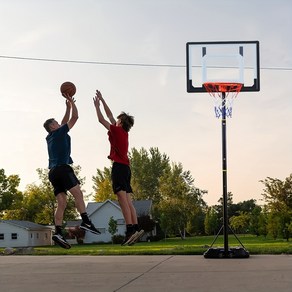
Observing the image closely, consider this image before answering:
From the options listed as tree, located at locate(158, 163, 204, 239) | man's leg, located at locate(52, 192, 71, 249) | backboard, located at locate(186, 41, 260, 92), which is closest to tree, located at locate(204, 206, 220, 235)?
tree, located at locate(158, 163, 204, 239)

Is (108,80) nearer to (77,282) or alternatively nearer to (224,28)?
(77,282)

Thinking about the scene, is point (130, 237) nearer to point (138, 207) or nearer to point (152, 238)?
point (152, 238)

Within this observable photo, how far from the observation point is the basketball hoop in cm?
1634

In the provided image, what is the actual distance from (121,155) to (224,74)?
8257 millimetres

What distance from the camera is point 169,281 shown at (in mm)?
10008

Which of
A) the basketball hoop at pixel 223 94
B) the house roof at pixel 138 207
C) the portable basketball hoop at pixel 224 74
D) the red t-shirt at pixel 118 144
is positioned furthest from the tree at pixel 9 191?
the red t-shirt at pixel 118 144

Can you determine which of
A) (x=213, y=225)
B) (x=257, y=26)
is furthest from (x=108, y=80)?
(x=213, y=225)

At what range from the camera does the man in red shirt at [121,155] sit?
8352mm

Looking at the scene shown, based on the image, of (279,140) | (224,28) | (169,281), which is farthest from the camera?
(279,140)

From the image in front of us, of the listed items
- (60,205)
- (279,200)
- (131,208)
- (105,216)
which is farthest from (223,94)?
(105,216)

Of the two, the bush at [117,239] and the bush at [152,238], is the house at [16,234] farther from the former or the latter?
the bush at [152,238]

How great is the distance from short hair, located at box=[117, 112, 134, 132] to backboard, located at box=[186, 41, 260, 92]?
7.29m

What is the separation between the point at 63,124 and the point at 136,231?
6.29ft

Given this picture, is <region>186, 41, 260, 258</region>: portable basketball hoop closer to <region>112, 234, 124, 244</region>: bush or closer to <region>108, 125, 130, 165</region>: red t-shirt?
<region>108, 125, 130, 165</region>: red t-shirt
